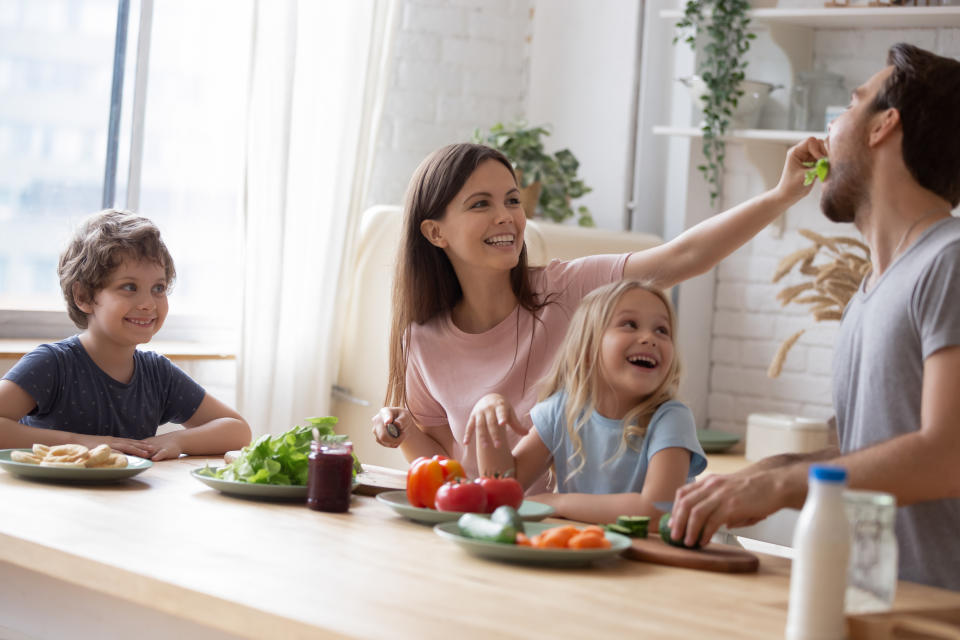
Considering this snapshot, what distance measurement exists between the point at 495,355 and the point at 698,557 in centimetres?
94

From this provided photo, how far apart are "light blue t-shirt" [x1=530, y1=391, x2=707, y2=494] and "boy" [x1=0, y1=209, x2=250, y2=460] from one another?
29.6 inches

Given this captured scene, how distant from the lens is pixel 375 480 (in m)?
2.07

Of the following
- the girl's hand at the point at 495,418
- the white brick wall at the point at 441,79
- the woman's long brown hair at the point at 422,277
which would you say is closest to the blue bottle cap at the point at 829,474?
the girl's hand at the point at 495,418

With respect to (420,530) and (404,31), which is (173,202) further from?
(420,530)

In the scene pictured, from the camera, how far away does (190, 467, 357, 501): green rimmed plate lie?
188 centimetres

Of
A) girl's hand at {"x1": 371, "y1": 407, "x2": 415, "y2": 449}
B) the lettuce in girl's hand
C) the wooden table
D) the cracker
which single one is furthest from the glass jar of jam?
the lettuce in girl's hand

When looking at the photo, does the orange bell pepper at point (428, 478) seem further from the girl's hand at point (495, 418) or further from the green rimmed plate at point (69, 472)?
the green rimmed plate at point (69, 472)

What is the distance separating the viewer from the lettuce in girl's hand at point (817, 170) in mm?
1989

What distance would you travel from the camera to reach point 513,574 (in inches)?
57.4

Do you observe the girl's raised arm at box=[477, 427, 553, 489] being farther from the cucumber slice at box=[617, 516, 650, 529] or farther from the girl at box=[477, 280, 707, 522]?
the cucumber slice at box=[617, 516, 650, 529]

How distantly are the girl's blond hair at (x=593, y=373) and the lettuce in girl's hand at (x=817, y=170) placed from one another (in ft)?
1.11

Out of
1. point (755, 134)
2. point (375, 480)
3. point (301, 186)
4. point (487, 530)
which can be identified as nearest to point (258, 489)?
point (375, 480)

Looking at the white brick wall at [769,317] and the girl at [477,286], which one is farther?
the white brick wall at [769,317]

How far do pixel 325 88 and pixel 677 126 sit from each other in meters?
1.24
